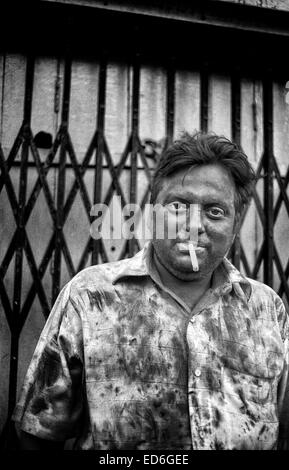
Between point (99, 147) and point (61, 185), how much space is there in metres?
0.34

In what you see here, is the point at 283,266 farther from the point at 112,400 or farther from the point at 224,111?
the point at 112,400

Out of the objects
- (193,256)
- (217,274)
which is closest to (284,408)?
(217,274)

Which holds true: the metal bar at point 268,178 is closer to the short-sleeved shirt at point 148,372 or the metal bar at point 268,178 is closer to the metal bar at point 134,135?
the metal bar at point 134,135

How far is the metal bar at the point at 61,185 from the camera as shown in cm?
329

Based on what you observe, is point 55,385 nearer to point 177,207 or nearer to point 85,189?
→ point 177,207

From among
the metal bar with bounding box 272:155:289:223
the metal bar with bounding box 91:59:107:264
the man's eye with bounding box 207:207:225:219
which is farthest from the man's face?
the metal bar with bounding box 272:155:289:223

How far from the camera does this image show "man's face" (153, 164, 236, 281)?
2.17m

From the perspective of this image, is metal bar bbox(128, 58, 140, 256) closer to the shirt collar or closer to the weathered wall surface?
the weathered wall surface

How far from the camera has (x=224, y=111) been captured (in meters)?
3.79

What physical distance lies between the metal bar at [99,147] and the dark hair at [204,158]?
1.09m

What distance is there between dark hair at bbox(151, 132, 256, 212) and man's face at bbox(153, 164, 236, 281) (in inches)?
1.2
